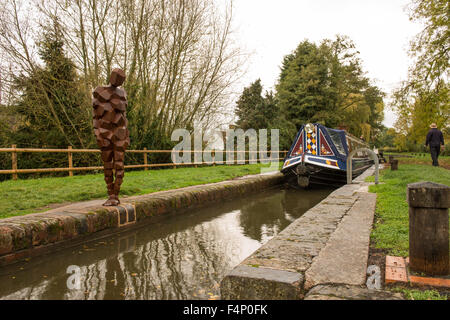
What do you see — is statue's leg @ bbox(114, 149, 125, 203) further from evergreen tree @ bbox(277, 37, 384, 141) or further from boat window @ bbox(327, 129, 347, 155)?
evergreen tree @ bbox(277, 37, 384, 141)

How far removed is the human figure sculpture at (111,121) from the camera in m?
4.72

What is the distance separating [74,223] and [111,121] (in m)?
1.52

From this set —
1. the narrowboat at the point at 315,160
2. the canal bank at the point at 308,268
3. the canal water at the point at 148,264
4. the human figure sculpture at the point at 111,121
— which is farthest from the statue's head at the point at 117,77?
the narrowboat at the point at 315,160

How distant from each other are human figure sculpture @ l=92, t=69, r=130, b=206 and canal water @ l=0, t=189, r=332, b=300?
1.06 meters

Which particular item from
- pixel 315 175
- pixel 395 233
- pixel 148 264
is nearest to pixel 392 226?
pixel 395 233

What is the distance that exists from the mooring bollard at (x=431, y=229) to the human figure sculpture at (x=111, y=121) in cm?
384

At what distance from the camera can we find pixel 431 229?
2.41m

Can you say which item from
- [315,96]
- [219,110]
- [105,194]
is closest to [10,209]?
[105,194]

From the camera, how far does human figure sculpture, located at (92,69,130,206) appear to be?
4723 mm

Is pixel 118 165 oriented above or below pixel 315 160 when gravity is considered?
above

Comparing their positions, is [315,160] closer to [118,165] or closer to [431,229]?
[118,165]

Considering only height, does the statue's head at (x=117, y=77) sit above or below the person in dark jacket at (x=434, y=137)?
above

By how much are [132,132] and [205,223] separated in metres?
8.94

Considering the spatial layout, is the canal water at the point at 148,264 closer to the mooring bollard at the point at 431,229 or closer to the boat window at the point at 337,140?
the mooring bollard at the point at 431,229
